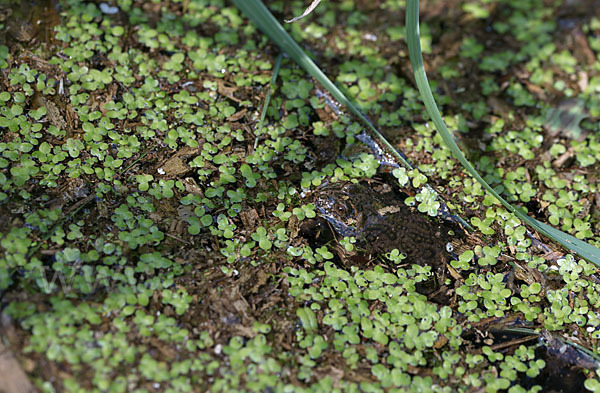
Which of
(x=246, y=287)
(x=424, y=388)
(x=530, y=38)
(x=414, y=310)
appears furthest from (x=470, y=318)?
(x=530, y=38)

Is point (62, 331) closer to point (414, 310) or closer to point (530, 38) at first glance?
point (414, 310)

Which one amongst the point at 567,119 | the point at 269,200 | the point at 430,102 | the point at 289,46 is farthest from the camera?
the point at 567,119

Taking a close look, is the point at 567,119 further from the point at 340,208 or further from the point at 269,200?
the point at 269,200

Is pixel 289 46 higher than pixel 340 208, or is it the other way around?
pixel 289 46

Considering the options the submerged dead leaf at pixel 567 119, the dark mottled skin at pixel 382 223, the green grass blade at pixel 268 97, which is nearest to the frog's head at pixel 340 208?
the dark mottled skin at pixel 382 223

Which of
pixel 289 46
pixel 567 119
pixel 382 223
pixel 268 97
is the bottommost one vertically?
pixel 382 223

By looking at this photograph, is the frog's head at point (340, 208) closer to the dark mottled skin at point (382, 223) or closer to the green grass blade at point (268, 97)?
the dark mottled skin at point (382, 223)

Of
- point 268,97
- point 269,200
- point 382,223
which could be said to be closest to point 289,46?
point 268,97

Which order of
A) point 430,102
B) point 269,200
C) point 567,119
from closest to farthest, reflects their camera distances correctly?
point 430,102, point 269,200, point 567,119
